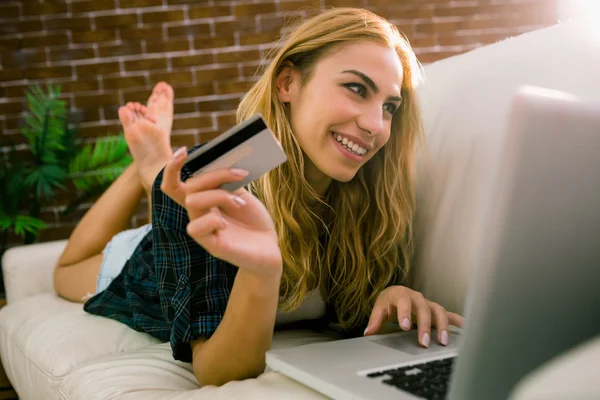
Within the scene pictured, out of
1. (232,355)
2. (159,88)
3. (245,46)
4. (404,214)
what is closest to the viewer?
(232,355)

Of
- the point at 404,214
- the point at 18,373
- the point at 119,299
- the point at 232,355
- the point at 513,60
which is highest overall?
the point at 513,60

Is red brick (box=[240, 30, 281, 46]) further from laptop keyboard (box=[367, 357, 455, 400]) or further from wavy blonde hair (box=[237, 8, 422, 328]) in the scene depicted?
laptop keyboard (box=[367, 357, 455, 400])

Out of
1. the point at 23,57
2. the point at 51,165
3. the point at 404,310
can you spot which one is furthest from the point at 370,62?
the point at 23,57

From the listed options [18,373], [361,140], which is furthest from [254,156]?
[18,373]

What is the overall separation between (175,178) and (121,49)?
271cm

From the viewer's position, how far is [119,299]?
1513mm

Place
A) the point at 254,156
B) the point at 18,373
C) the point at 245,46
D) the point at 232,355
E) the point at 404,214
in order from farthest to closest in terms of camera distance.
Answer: the point at 245,46 → the point at 18,373 → the point at 404,214 → the point at 232,355 → the point at 254,156

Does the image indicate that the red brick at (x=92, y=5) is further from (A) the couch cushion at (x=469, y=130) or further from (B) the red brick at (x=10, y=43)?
(A) the couch cushion at (x=469, y=130)

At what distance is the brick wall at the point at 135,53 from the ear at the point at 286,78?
208cm

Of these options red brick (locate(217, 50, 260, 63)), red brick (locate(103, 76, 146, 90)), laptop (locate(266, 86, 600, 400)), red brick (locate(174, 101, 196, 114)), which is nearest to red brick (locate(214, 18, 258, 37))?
red brick (locate(217, 50, 260, 63))

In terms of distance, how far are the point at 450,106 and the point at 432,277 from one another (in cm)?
34

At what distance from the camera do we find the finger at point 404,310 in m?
0.94

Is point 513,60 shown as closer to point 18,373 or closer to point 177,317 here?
point 177,317

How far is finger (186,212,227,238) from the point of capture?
67 centimetres
